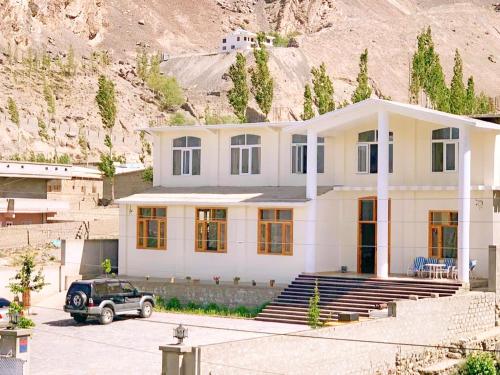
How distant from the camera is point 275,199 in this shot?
33969 mm

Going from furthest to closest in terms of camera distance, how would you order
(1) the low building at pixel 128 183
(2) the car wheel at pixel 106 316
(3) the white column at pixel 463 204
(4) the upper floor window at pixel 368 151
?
(1) the low building at pixel 128 183 → (4) the upper floor window at pixel 368 151 → (3) the white column at pixel 463 204 → (2) the car wheel at pixel 106 316

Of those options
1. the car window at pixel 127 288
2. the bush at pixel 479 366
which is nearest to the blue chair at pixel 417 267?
the bush at pixel 479 366

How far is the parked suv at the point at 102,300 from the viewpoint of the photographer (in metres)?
29.1

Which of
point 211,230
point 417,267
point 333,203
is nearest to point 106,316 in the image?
point 211,230

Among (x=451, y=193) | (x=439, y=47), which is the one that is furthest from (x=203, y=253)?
(x=439, y=47)

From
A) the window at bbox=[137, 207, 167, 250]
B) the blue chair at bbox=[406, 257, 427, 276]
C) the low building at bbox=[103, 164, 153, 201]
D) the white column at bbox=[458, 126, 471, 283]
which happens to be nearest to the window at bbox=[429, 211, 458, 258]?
the blue chair at bbox=[406, 257, 427, 276]

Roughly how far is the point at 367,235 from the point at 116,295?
372 inches

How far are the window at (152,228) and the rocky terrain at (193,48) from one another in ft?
170

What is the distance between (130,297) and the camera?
30.4m

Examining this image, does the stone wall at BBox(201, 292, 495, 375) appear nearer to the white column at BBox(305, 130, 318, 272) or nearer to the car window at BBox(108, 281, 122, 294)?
the white column at BBox(305, 130, 318, 272)

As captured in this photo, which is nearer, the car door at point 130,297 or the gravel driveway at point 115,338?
the gravel driveway at point 115,338

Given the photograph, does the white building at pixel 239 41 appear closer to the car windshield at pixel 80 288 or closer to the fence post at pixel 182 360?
the car windshield at pixel 80 288

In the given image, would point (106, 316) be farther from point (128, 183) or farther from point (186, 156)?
point (128, 183)

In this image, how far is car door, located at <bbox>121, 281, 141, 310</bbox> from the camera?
99.0 ft
